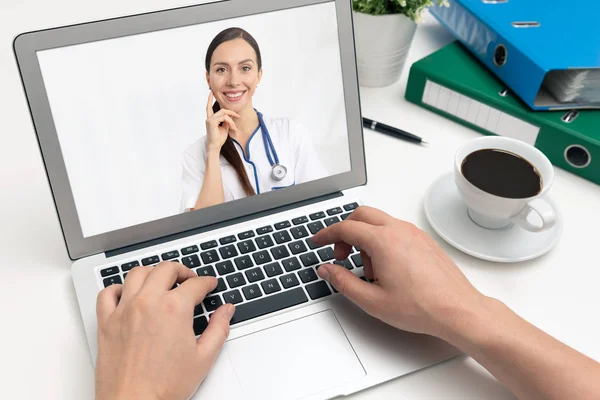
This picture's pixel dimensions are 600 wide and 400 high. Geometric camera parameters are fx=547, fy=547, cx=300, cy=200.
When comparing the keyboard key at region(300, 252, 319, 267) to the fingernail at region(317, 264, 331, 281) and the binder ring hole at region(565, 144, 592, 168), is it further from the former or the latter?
the binder ring hole at region(565, 144, 592, 168)

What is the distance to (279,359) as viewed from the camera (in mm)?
619

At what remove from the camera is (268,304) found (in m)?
0.67

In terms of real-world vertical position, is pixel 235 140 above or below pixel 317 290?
above

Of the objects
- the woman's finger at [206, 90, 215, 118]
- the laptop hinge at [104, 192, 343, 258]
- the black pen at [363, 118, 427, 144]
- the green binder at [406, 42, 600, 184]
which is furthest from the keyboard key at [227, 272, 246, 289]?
the green binder at [406, 42, 600, 184]

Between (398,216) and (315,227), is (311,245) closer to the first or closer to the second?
(315,227)

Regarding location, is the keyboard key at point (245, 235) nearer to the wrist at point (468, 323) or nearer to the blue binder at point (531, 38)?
the wrist at point (468, 323)

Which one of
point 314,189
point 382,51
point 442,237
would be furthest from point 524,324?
point 382,51

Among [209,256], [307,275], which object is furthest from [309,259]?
[209,256]

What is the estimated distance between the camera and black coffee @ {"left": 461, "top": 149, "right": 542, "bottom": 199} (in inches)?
29.3

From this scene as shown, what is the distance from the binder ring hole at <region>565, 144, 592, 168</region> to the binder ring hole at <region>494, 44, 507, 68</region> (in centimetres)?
19

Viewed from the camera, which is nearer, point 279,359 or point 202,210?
point 279,359

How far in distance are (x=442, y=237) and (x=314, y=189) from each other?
0.20 metres

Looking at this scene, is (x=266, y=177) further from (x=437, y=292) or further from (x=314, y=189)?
(x=437, y=292)

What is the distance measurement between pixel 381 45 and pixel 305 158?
35 cm
